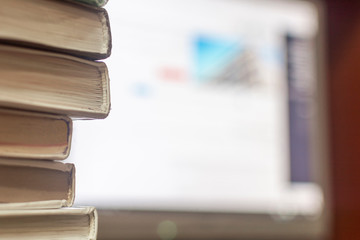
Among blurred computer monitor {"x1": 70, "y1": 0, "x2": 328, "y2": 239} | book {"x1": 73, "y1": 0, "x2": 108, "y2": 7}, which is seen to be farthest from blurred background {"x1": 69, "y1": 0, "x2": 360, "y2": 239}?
book {"x1": 73, "y1": 0, "x2": 108, "y2": 7}

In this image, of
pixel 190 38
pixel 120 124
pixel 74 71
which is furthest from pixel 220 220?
pixel 74 71

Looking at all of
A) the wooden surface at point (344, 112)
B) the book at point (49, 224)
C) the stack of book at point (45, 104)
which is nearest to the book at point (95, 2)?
the stack of book at point (45, 104)

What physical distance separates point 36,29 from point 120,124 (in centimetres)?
70

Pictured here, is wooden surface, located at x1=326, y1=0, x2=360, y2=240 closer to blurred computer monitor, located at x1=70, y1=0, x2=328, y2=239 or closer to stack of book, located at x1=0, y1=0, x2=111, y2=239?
blurred computer monitor, located at x1=70, y1=0, x2=328, y2=239

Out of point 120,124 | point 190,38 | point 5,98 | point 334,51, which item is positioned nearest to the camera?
point 5,98

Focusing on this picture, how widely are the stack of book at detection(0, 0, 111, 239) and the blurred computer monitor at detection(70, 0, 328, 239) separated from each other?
62 centimetres

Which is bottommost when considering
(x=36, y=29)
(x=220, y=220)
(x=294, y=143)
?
(x=220, y=220)

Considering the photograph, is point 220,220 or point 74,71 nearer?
point 74,71

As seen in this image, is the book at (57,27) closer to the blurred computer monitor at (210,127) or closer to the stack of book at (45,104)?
the stack of book at (45,104)

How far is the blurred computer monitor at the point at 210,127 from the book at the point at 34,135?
0.62 meters

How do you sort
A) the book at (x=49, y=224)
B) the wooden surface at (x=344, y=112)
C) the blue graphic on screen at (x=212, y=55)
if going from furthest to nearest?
1. the wooden surface at (x=344, y=112)
2. the blue graphic on screen at (x=212, y=55)
3. the book at (x=49, y=224)

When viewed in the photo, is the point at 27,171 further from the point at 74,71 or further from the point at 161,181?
the point at 161,181

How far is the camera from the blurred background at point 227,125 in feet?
3.08

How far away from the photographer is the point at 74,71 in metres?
0.25
